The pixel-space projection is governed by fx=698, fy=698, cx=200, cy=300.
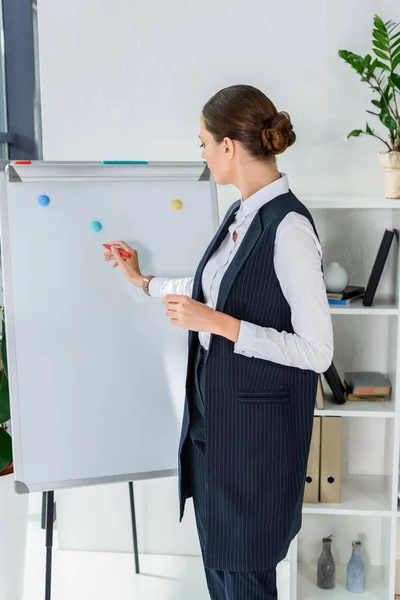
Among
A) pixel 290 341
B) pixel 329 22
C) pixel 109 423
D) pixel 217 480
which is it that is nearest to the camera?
pixel 290 341

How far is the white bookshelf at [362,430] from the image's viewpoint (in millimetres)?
2307

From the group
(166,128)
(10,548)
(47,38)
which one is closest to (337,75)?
(166,128)

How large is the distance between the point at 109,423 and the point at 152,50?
1315mm

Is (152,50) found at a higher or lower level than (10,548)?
higher

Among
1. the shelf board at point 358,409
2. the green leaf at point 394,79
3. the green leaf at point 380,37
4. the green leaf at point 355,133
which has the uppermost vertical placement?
the green leaf at point 380,37

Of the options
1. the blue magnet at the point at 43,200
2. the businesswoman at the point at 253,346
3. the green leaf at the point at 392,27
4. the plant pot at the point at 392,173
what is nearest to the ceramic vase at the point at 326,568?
the businesswoman at the point at 253,346

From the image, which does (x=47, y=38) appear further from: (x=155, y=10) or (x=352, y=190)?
(x=352, y=190)

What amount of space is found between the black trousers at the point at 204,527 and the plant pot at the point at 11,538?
2.11 ft

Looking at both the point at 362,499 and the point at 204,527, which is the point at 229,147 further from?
the point at 362,499

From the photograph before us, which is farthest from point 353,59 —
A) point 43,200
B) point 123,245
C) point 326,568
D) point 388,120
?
point 326,568

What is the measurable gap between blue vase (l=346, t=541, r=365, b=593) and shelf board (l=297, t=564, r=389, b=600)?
0.09 feet

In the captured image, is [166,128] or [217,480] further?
[166,128]

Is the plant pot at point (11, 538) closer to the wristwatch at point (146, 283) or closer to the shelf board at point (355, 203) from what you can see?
the wristwatch at point (146, 283)

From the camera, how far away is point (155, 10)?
2443mm
